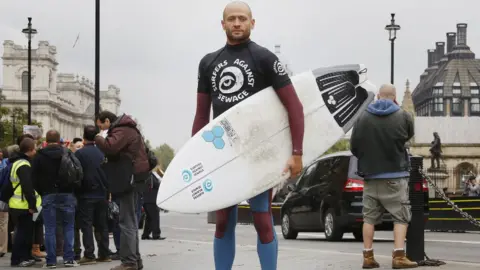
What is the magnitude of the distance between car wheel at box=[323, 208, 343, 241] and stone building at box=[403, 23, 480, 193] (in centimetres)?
8312

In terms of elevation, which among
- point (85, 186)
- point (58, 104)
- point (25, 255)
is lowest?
point (25, 255)

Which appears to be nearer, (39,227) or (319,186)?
(39,227)

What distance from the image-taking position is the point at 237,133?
6.92 metres

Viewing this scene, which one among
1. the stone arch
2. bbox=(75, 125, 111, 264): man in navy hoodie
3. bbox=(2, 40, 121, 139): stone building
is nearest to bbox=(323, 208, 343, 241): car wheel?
bbox=(75, 125, 111, 264): man in navy hoodie

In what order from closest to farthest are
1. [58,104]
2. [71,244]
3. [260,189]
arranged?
[260,189] < [71,244] < [58,104]

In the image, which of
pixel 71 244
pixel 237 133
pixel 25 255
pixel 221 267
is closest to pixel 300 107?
pixel 237 133

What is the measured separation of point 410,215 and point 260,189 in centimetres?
358

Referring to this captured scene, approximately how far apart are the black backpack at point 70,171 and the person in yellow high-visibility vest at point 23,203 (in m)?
0.66

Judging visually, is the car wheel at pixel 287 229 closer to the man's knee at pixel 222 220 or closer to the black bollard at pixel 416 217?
the black bollard at pixel 416 217

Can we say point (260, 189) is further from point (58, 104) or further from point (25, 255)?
point (58, 104)

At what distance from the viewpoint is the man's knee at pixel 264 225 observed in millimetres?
6824

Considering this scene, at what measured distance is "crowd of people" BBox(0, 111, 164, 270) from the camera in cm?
1047

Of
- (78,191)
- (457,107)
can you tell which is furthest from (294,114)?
(457,107)

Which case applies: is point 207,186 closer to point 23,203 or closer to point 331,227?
point 23,203
